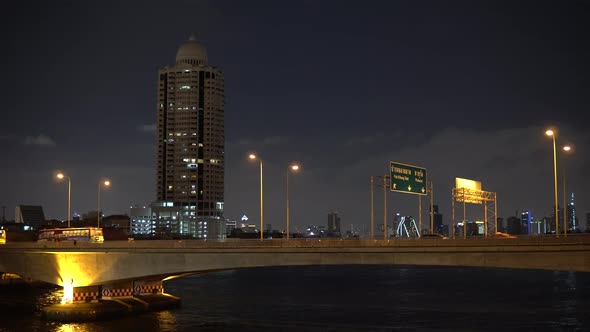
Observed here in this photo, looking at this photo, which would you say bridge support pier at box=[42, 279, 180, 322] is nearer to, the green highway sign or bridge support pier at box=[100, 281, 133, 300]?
bridge support pier at box=[100, 281, 133, 300]

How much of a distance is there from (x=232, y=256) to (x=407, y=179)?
17.4 m

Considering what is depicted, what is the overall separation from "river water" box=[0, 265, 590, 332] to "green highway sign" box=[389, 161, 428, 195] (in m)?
12.0

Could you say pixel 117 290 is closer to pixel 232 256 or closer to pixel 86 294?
pixel 86 294

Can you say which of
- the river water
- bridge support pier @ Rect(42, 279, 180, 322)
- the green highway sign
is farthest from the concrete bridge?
the green highway sign

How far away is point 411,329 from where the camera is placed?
192 feet

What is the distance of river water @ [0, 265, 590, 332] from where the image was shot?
198 feet

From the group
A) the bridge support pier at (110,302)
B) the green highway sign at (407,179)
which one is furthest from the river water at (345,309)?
the green highway sign at (407,179)

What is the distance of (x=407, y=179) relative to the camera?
197ft

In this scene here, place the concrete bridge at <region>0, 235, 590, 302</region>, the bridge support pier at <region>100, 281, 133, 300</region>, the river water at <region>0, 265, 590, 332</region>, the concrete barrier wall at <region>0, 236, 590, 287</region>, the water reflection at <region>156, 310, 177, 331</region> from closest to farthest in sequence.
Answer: the concrete barrier wall at <region>0, 236, 590, 287</region>, the concrete bridge at <region>0, 235, 590, 302</region>, the water reflection at <region>156, 310, 177, 331</region>, the river water at <region>0, 265, 590, 332</region>, the bridge support pier at <region>100, 281, 133, 300</region>

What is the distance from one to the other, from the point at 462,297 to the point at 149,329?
4790 cm

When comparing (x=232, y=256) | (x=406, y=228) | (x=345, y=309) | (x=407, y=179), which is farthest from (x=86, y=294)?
(x=406, y=228)

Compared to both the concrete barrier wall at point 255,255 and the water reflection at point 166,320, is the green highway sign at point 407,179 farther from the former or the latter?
the water reflection at point 166,320

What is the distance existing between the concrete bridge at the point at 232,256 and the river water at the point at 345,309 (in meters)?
4.25

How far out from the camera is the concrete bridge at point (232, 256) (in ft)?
140
